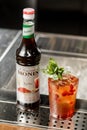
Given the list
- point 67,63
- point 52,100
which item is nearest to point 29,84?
point 52,100

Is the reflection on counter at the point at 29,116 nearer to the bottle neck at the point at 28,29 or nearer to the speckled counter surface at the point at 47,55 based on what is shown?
the speckled counter surface at the point at 47,55

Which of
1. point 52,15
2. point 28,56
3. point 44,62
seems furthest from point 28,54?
point 52,15

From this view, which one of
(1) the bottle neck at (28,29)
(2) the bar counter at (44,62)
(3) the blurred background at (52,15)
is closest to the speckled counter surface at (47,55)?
(2) the bar counter at (44,62)

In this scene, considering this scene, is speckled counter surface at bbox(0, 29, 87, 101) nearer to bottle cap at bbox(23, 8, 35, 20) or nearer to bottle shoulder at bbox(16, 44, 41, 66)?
bottle shoulder at bbox(16, 44, 41, 66)

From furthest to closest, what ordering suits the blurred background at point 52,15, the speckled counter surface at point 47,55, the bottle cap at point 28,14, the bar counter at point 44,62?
the blurred background at point 52,15
the speckled counter surface at point 47,55
the bar counter at point 44,62
the bottle cap at point 28,14

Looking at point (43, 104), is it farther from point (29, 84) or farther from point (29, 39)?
point (29, 39)

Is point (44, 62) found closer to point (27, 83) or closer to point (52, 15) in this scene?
point (27, 83)

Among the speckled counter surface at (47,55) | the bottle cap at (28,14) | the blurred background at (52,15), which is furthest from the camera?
the blurred background at (52,15)
